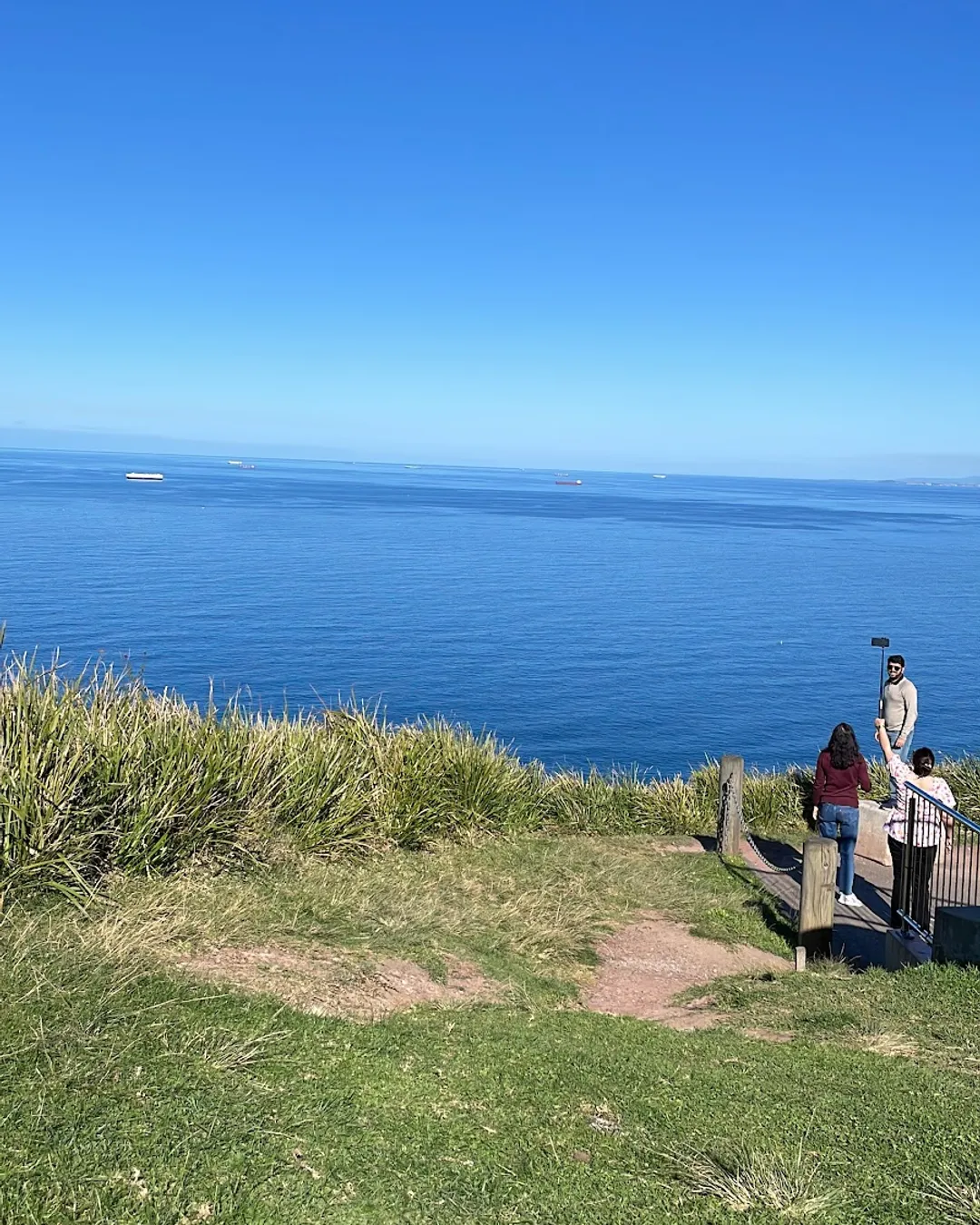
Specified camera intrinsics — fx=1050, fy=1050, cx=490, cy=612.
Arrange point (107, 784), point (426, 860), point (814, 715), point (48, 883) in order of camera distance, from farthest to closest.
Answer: point (814, 715)
point (426, 860)
point (107, 784)
point (48, 883)

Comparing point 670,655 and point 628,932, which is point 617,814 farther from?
point 670,655

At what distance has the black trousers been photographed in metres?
8.82

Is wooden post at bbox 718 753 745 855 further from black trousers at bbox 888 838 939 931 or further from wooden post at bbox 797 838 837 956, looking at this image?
wooden post at bbox 797 838 837 956

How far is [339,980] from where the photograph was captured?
6.86 m

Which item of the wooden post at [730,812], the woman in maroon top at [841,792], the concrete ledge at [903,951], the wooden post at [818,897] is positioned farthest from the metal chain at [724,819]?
the concrete ledge at [903,951]

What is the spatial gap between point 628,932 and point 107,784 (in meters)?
4.74

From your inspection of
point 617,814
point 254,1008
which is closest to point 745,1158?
point 254,1008

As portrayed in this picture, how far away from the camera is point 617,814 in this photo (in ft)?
46.1

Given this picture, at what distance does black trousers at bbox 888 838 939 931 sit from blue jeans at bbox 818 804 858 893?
83cm

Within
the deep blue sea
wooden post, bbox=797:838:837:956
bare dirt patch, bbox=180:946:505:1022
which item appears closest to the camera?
bare dirt patch, bbox=180:946:505:1022

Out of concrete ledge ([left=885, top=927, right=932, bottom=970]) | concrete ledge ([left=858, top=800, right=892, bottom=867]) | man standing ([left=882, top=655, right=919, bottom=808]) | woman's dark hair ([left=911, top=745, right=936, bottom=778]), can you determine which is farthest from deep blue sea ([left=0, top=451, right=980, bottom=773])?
concrete ledge ([left=885, top=927, right=932, bottom=970])

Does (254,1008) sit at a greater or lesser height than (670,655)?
greater

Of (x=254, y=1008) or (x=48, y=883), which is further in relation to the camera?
(x=48, y=883)

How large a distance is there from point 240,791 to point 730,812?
5.93m
